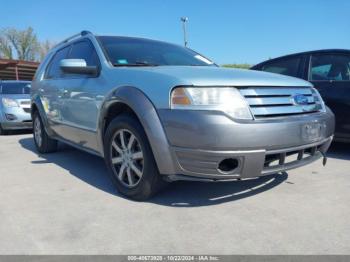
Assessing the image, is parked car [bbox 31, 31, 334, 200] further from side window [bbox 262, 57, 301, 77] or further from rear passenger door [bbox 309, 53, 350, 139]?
side window [bbox 262, 57, 301, 77]

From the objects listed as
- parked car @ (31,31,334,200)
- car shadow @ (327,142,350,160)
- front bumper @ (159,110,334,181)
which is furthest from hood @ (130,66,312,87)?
car shadow @ (327,142,350,160)

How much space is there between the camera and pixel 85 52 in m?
4.11

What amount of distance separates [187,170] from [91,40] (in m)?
2.12

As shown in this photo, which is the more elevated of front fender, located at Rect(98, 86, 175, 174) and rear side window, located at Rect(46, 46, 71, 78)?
rear side window, located at Rect(46, 46, 71, 78)

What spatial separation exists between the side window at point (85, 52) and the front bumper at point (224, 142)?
4.86ft

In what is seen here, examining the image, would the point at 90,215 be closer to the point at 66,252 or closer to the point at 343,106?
the point at 66,252

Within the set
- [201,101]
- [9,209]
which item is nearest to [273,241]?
[201,101]

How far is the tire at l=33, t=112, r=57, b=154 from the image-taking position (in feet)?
17.6

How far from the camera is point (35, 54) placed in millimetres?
54938

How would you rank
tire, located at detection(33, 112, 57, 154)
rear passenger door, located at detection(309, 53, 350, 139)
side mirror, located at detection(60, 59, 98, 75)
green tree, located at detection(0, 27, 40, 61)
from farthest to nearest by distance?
green tree, located at detection(0, 27, 40, 61) → tire, located at detection(33, 112, 57, 154) → rear passenger door, located at detection(309, 53, 350, 139) → side mirror, located at detection(60, 59, 98, 75)

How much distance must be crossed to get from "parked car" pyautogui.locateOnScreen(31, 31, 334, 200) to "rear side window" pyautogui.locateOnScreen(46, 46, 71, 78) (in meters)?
1.13

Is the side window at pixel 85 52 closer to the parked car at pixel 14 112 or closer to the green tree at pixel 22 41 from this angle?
the parked car at pixel 14 112

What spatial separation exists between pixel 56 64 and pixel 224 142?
343 centimetres

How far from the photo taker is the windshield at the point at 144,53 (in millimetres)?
3648
